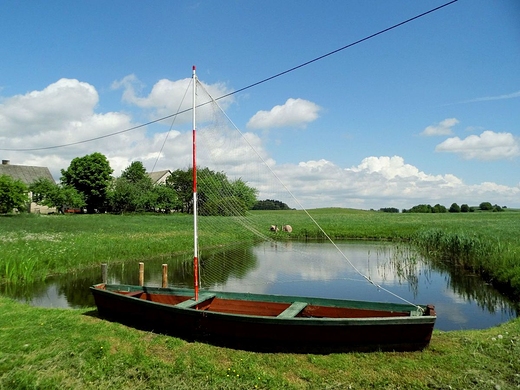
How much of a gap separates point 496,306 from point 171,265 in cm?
1568

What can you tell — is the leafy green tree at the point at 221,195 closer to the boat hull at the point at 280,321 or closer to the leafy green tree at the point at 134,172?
the boat hull at the point at 280,321

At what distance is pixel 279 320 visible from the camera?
782 centimetres

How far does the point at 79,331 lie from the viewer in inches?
356

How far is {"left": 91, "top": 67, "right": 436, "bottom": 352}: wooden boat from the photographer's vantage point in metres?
7.51

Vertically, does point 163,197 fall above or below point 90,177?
below

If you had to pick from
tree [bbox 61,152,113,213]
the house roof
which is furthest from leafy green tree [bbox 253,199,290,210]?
the house roof

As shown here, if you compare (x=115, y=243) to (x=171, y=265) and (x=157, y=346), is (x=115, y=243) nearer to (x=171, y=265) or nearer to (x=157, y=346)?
(x=171, y=265)

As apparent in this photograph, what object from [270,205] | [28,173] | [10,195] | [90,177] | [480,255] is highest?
[28,173]

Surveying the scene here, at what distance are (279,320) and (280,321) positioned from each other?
0.10 ft

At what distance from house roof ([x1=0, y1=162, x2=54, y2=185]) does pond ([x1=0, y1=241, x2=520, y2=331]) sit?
56.0 m

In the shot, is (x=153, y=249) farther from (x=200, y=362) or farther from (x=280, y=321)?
(x=280, y=321)

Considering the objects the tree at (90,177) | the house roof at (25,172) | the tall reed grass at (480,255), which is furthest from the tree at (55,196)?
the tall reed grass at (480,255)

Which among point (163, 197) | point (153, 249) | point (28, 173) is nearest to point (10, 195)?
point (163, 197)

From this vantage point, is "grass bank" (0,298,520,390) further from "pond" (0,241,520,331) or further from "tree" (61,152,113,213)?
"tree" (61,152,113,213)
